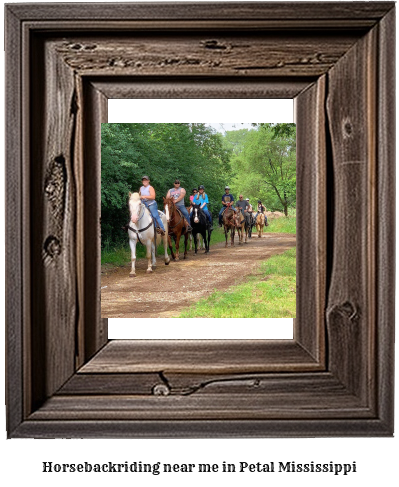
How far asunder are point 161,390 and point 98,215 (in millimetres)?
1051

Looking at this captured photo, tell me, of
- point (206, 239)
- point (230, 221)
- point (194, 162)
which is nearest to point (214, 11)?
point (194, 162)

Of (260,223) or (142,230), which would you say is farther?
(260,223)

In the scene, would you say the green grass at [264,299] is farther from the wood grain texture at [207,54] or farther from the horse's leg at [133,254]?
the wood grain texture at [207,54]

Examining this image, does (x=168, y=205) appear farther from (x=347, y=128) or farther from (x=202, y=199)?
(x=347, y=128)

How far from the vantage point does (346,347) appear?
298 centimetres

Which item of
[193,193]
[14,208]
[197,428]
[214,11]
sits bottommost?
[197,428]

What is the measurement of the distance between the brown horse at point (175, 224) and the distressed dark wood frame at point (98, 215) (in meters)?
0.45

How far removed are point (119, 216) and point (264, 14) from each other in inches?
54.3

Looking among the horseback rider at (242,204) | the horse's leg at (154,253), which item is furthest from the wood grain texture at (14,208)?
the horseback rider at (242,204)

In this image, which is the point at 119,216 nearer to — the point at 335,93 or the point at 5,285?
the point at 5,285

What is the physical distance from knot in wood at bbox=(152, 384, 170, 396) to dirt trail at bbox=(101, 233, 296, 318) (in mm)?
395

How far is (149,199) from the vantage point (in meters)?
3.18

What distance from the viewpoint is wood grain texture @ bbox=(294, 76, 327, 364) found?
2.96 meters

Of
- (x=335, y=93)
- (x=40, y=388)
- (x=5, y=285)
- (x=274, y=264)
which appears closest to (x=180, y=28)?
(x=335, y=93)
